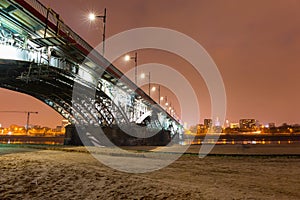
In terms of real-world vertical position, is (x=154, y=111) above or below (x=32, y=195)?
above

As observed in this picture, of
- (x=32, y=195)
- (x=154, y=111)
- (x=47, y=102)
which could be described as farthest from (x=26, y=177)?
(x=154, y=111)

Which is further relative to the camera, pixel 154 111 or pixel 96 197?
pixel 154 111

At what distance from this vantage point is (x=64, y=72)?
20.3m

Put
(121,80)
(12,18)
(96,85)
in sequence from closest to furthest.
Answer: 1. (12,18)
2. (96,85)
3. (121,80)

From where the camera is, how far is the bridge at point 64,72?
Result: 1470 centimetres

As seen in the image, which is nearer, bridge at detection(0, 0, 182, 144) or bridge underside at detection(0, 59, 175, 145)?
bridge at detection(0, 0, 182, 144)

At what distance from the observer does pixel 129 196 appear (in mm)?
5441

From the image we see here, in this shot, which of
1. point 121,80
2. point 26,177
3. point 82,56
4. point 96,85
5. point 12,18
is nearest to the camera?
point 26,177

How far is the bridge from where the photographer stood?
14703mm

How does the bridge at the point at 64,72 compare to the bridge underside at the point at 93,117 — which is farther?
the bridge underside at the point at 93,117

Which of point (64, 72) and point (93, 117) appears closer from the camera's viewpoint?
point (64, 72)

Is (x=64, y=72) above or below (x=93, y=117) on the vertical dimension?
above

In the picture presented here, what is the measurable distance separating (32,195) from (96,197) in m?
1.64

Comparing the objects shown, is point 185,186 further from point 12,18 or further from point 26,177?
point 12,18
